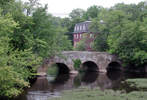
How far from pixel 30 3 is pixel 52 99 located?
11991mm

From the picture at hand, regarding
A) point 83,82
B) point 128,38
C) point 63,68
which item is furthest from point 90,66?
point 83,82

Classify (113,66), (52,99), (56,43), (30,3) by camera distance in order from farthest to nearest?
(113,66) → (56,43) → (30,3) → (52,99)

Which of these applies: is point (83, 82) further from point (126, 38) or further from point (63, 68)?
point (126, 38)


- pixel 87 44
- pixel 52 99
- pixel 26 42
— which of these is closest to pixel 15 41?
pixel 26 42

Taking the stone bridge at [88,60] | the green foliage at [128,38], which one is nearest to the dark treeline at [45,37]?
the green foliage at [128,38]

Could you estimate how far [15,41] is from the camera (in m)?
19.5

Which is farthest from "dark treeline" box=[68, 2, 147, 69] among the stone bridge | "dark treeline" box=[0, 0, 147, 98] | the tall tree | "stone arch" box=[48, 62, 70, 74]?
the tall tree

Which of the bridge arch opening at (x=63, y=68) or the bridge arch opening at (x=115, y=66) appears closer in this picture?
the bridge arch opening at (x=63, y=68)

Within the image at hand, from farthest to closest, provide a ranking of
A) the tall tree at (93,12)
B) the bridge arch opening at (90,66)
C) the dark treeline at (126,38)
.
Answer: the tall tree at (93,12) < the bridge arch opening at (90,66) < the dark treeline at (126,38)

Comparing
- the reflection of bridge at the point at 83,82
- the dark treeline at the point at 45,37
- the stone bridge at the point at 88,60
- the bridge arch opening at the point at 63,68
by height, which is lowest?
the reflection of bridge at the point at 83,82

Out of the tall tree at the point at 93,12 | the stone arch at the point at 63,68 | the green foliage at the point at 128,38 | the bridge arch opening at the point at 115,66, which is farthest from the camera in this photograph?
the tall tree at the point at 93,12

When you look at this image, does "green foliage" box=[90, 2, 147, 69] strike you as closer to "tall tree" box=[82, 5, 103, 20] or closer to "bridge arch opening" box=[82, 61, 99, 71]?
"bridge arch opening" box=[82, 61, 99, 71]

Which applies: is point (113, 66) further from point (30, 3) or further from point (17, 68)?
point (17, 68)

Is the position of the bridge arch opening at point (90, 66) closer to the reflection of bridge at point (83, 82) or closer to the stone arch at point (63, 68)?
the stone arch at point (63, 68)
